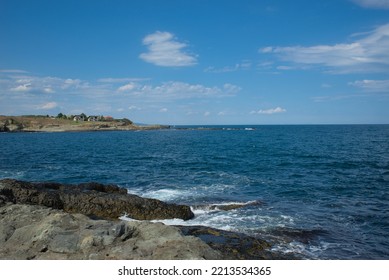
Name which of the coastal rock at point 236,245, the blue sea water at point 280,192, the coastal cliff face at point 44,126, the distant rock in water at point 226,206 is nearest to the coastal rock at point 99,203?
the blue sea water at point 280,192

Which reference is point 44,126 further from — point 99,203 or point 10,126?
point 99,203

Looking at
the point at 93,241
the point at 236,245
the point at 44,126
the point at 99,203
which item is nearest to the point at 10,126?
the point at 44,126

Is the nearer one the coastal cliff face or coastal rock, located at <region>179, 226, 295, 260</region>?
coastal rock, located at <region>179, 226, 295, 260</region>

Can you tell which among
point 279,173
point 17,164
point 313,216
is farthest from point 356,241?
point 17,164

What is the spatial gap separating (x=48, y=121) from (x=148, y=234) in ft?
620

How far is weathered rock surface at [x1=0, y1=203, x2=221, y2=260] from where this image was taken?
8.96 m

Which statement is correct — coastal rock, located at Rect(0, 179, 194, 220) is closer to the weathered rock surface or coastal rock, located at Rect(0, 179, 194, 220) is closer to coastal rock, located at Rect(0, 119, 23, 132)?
the weathered rock surface

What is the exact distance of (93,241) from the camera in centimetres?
936

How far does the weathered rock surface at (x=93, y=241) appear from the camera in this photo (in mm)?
8961

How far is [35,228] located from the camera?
409 inches

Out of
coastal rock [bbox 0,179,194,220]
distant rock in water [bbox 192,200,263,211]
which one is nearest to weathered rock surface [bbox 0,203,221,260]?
coastal rock [bbox 0,179,194,220]

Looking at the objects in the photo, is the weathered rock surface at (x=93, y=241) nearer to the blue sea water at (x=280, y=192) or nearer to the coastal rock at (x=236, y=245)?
the coastal rock at (x=236, y=245)

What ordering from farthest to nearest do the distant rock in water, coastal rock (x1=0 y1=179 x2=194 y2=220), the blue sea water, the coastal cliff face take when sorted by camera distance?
1. the coastal cliff face
2. the distant rock in water
3. coastal rock (x1=0 y1=179 x2=194 y2=220)
4. the blue sea water
